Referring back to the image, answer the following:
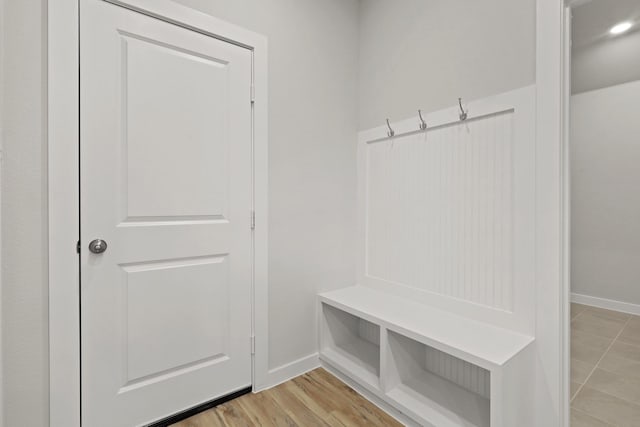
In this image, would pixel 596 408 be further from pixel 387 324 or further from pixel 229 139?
pixel 229 139

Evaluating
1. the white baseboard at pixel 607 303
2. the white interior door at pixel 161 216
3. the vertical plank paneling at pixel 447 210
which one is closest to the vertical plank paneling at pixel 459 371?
the vertical plank paneling at pixel 447 210

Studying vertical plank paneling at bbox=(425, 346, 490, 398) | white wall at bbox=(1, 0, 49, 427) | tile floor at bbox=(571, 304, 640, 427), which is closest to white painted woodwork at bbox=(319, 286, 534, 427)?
vertical plank paneling at bbox=(425, 346, 490, 398)

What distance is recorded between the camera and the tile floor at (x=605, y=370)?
4.99 ft

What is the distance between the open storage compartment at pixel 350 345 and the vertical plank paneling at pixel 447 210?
1.23 feet

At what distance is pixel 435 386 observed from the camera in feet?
5.26

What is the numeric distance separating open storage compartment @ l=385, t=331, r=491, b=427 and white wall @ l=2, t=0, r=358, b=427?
1.95ft

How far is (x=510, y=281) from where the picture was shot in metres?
1.41

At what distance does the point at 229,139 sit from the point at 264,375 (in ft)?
4.42

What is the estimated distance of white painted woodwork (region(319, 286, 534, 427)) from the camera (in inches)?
47.6

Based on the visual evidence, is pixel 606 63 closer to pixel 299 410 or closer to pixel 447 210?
pixel 447 210

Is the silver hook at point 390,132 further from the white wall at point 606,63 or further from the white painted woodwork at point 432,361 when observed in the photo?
the white wall at point 606,63

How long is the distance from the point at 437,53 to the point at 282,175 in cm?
111

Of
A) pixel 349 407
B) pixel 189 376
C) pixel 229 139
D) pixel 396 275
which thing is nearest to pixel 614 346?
pixel 396 275

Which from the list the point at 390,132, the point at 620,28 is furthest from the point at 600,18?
the point at 390,132
